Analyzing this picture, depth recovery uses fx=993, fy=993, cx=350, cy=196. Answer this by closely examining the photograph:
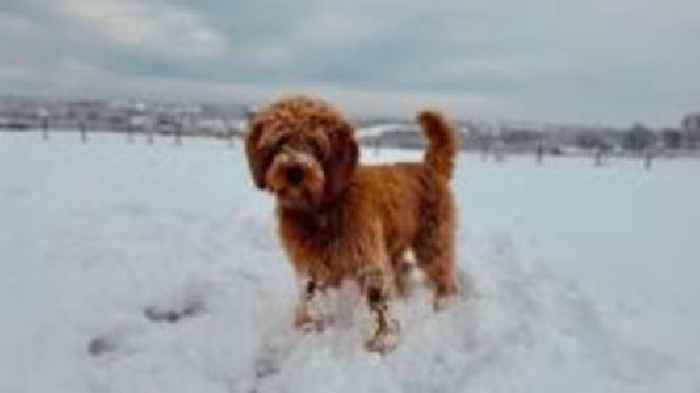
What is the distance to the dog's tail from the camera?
7711 mm

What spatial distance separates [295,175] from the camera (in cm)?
587

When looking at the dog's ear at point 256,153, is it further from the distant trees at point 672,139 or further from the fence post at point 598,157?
the distant trees at point 672,139

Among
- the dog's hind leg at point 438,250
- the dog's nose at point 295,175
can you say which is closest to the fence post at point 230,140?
the dog's hind leg at point 438,250

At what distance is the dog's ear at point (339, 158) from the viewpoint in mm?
6141

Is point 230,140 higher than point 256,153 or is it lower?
lower

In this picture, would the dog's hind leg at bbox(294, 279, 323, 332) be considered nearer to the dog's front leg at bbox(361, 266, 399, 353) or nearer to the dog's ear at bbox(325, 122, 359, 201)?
the dog's front leg at bbox(361, 266, 399, 353)

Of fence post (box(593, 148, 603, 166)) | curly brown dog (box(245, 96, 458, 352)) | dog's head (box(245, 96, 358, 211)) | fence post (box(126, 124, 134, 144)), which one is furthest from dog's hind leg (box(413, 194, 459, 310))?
fence post (box(126, 124, 134, 144))

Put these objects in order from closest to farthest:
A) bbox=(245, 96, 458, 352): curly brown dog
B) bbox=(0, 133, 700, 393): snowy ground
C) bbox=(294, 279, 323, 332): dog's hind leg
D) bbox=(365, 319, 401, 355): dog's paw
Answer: bbox=(245, 96, 458, 352): curly brown dog < bbox=(0, 133, 700, 393): snowy ground < bbox=(365, 319, 401, 355): dog's paw < bbox=(294, 279, 323, 332): dog's hind leg

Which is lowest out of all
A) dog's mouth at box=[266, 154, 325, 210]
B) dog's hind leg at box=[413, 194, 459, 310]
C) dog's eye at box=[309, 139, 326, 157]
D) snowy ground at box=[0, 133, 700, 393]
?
snowy ground at box=[0, 133, 700, 393]

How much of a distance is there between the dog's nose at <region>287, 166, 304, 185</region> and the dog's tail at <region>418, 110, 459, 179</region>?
2.06 metres

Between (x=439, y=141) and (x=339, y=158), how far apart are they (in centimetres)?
184

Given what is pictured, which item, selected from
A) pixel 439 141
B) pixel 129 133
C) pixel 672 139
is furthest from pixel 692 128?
pixel 439 141

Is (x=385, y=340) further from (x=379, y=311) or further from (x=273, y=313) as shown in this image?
(x=273, y=313)

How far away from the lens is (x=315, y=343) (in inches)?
255
